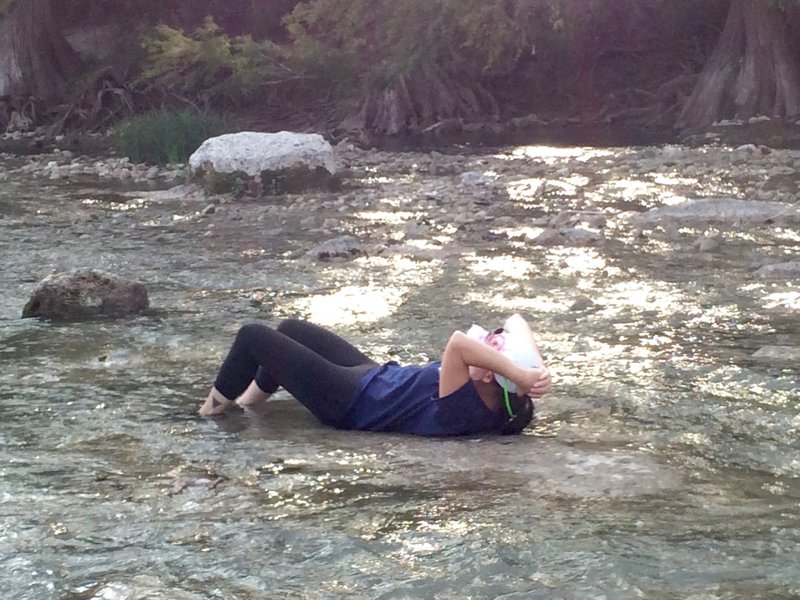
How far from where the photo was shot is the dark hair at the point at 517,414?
4.68 m

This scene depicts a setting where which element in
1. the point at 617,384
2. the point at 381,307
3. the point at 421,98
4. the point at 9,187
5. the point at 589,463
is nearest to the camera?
the point at 589,463

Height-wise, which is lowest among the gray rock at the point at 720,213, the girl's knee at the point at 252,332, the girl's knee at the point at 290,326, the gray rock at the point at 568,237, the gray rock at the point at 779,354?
the gray rock at the point at 779,354

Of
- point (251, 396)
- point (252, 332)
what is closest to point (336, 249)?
point (251, 396)

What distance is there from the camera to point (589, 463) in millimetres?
4219

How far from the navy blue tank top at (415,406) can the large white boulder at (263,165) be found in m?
9.35

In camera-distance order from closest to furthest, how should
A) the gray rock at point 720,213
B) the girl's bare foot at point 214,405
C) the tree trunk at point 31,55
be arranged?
the girl's bare foot at point 214,405 < the gray rock at point 720,213 < the tree trunk at point 31,55

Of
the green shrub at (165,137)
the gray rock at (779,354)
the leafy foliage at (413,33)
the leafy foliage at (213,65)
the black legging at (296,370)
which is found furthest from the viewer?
the leafy foliage at (213,65)

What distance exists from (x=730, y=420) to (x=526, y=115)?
79.4 feet

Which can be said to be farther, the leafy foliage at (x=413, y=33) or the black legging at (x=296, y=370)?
the leafy foliage at (x=413, y=33)

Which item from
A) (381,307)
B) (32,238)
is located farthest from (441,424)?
(32,238)

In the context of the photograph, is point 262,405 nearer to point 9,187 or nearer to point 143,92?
point 9,187

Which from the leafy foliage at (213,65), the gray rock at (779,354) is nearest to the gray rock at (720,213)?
the gray rock at (779,354)

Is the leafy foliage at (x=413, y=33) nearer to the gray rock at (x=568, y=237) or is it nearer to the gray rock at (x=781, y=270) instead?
the gray rock at (x=568, y=237)

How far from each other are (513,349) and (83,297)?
363cm
